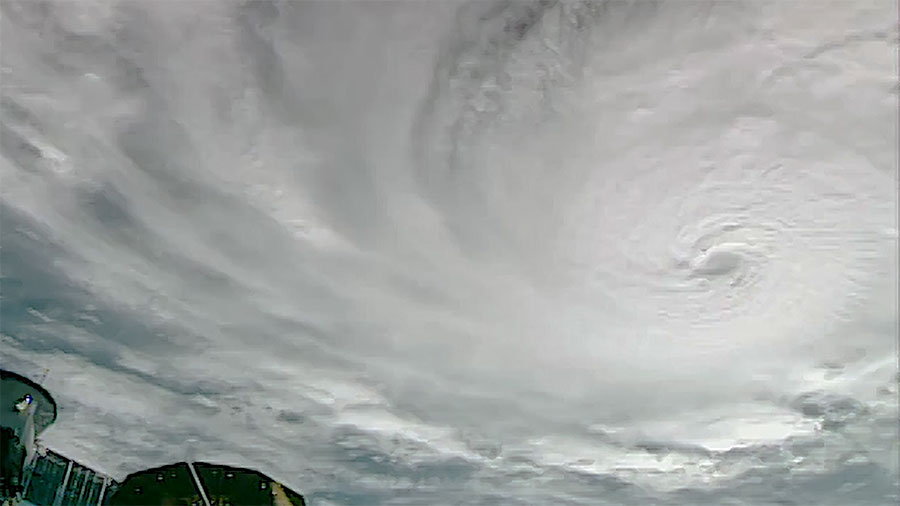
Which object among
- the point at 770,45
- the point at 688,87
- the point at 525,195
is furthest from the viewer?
the point at 525,195

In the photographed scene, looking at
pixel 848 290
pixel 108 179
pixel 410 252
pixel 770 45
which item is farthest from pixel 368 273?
pixel 848 290

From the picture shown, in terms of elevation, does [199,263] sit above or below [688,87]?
below

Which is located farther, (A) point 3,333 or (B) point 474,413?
(B) point 474,413

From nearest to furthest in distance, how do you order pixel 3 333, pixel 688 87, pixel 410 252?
1. pixel 688 87
2. pixel 410 252
3. pixel 3 333

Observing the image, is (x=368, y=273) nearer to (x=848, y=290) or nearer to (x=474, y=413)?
(x=474, y=413)

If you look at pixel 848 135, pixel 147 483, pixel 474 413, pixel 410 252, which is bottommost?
pixel 147 483

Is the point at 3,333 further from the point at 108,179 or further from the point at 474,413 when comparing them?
the point at 474,413

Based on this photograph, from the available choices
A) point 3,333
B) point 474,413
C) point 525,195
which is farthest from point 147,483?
point 525,195
